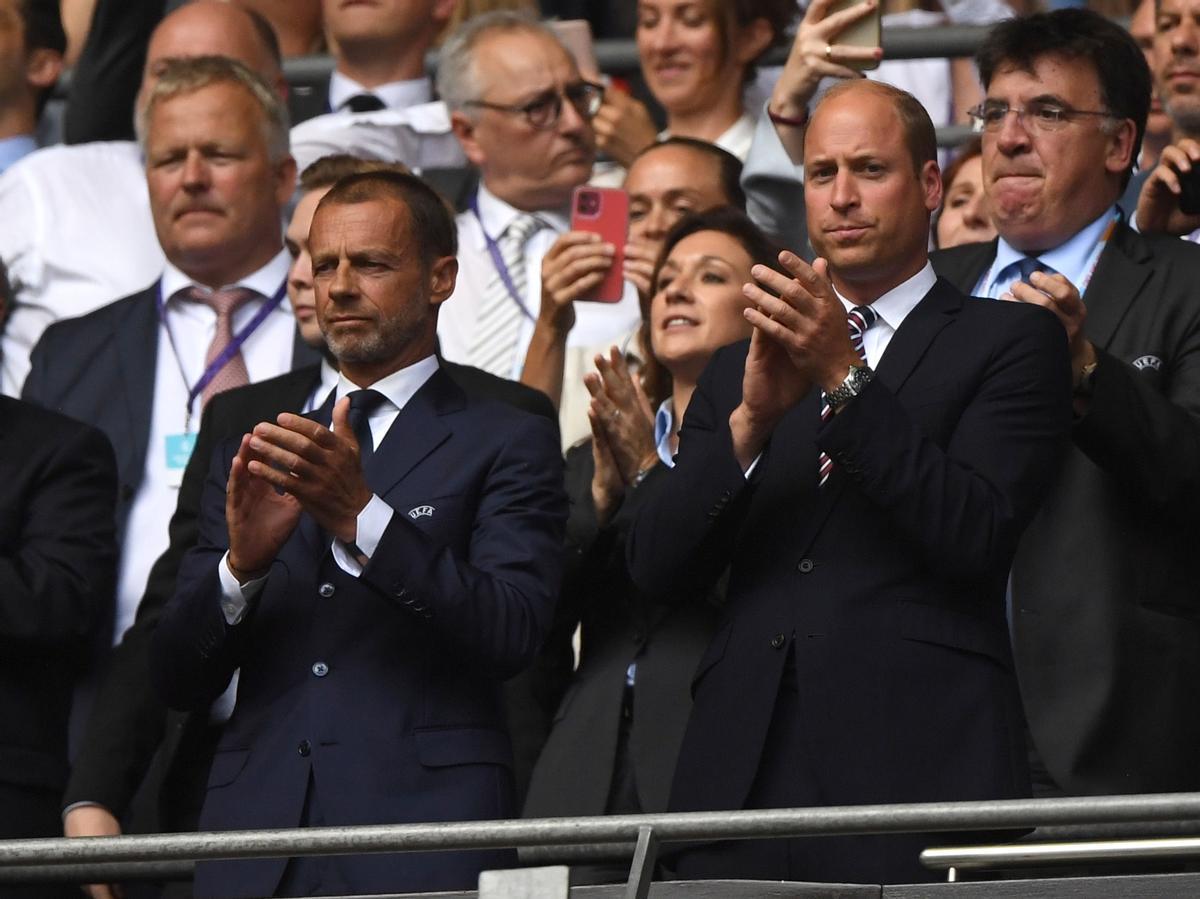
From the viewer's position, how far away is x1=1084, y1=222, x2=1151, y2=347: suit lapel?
5.05 metres

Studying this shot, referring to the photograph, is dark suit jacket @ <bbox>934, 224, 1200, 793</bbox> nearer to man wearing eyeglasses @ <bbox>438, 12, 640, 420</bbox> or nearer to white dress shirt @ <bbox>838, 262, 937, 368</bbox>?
white dress shirt @ <bbox>838, 262, 937, 368</bbox>

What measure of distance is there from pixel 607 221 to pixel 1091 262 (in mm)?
1307

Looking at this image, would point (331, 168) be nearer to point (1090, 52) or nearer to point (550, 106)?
point (550, 106)

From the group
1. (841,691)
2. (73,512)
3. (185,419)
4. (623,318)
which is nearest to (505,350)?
(623,318)

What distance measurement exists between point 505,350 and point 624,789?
6.08 ft

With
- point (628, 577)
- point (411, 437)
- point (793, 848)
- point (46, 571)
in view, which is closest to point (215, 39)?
point (46, 571)

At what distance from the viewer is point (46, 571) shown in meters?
5.26

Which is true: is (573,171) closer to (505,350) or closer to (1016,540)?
(505,350)

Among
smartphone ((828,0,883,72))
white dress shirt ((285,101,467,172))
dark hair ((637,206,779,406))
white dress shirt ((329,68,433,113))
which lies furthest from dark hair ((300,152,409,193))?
white dress shirt ((329,68,433,113))

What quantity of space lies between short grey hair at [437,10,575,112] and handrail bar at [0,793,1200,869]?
12.4ft

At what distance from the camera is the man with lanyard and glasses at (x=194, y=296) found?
6312 millimetres

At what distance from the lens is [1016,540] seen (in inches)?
164

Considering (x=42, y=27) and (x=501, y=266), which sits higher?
(x=42, y=27)

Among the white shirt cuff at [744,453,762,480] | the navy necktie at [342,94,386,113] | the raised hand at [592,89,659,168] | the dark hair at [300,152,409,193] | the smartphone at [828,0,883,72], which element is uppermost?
the navy necktie at [342,94,386,113]
